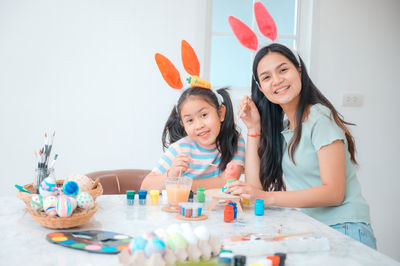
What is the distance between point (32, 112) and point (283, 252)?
2349 mm

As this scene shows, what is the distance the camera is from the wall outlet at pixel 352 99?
3242 mm

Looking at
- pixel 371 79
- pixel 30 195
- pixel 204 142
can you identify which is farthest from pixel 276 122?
pixel 371 79

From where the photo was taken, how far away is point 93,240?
3.39ft

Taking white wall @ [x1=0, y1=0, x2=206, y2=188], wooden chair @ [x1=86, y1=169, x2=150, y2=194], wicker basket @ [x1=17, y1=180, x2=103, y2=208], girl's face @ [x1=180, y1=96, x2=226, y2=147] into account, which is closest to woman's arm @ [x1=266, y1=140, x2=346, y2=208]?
girl's face @ [x1=180, y1=96, x2=226, y2=147]

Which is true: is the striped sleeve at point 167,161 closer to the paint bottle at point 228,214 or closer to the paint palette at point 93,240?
the paint bottle at point 228,214

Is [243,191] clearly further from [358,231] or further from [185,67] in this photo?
[185,67]

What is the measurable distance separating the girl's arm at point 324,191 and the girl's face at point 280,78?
28 centimetres

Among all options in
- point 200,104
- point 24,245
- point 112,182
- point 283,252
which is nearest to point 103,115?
point 112,182

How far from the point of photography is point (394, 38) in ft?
11.0

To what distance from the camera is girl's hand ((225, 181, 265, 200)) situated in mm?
1429

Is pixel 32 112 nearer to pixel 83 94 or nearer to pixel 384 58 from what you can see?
pixel 83 94

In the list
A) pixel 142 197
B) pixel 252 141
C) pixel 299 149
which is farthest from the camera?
pixel 252 141

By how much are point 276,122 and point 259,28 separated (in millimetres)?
431

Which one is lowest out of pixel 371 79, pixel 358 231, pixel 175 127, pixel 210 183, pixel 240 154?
pixel 358 231
